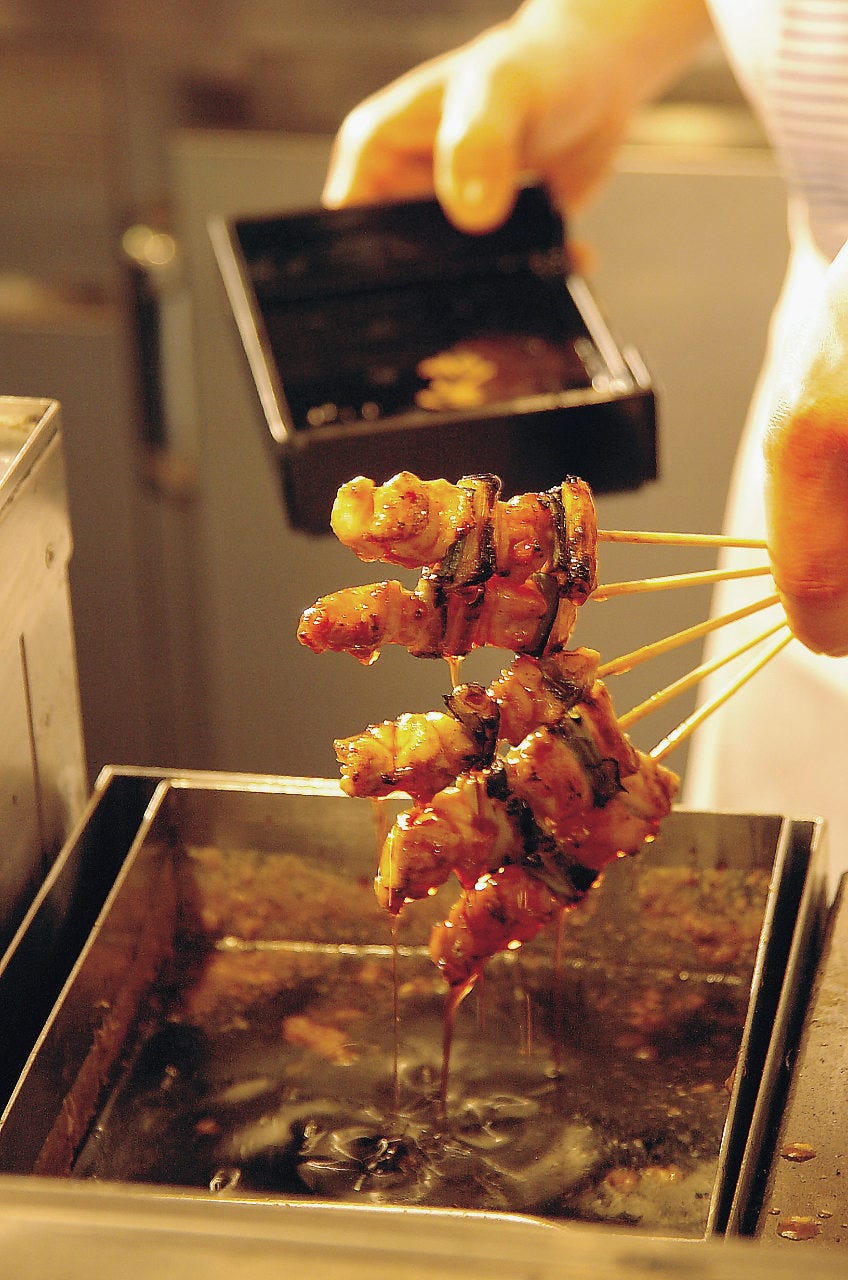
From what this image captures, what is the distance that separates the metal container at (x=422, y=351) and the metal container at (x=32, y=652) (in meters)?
0.47

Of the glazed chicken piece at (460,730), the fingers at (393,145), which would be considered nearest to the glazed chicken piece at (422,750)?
the glazed chicken piece at (460,730)

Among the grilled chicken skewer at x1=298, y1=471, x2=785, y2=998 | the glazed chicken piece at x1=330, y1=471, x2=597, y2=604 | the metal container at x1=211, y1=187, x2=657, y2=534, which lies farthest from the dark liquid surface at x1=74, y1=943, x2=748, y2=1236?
the metal container at x1=211, y1=187, x2=657, y2=534

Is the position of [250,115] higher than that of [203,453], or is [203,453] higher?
[250,115]

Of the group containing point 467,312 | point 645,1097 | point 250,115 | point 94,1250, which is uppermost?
point 250,115

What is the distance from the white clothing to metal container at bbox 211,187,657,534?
180 millimetres

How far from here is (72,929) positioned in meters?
1.01

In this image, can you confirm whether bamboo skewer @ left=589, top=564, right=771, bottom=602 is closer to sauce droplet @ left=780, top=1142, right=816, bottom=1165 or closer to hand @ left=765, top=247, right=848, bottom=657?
hand @ left=765, top=247, right=848, bottom=657

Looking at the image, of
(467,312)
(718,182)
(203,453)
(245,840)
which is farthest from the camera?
(203,453)

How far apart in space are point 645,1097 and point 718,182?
1.68m

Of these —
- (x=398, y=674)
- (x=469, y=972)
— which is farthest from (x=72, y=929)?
(x=398, y=674)

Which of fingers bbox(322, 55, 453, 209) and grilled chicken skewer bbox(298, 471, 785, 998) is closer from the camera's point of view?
grilled chicken skewer bbox(298, 471, 785, 998)

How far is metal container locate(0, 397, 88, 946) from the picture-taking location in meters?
0.91

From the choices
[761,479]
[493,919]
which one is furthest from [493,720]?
[761,479]

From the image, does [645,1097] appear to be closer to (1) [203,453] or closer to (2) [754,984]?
(2) [754,984]
